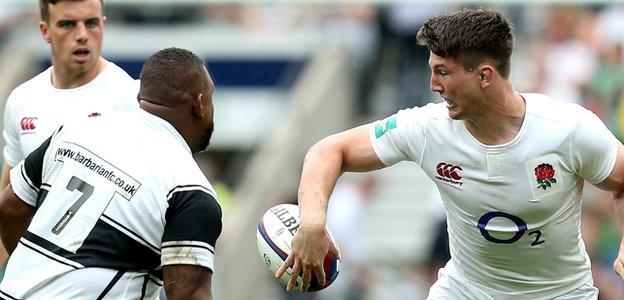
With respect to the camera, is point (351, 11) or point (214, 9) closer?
point (351, 11)

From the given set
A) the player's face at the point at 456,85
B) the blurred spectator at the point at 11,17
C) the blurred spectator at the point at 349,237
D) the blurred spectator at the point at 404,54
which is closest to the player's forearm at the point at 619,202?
the player's face at the point at 456,85

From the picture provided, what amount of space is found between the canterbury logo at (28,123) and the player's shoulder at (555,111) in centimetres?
297

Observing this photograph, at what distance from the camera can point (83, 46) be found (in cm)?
860

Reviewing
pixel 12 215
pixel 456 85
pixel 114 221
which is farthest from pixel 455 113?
pixel 12 215

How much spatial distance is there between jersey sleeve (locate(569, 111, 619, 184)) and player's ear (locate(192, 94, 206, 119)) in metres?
1.93

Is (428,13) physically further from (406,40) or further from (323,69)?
(323,69)

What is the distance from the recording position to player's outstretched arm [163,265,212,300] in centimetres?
620

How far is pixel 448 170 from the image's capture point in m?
7.50

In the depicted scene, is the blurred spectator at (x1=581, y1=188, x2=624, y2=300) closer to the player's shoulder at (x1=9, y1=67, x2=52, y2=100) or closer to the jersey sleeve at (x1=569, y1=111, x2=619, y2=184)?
the jersey sleeve at (x1=569, y1=111, x2=619, y2=184)

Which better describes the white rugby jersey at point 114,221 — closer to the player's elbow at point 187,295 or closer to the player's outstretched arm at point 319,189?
the player's elbow at point 187,295

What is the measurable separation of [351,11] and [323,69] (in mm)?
848

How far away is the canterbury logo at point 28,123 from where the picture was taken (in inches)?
334

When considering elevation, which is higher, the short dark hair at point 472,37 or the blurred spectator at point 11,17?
the short dark hair at point 472,37

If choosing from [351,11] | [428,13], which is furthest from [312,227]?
[351,11]
